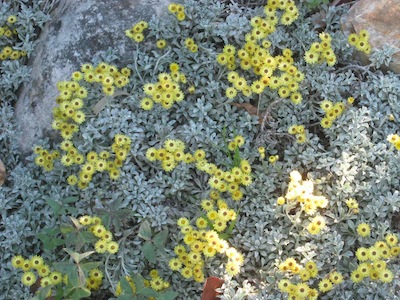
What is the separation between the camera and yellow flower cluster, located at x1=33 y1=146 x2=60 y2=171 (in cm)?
407

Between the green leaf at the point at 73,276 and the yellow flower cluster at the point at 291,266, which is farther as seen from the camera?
the yellow flower cluster at the point at 291,266

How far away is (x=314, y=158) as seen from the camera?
403 cm

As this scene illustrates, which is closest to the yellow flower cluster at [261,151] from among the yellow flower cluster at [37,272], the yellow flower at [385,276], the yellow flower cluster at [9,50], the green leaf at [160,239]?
the green leaf at [160,239]

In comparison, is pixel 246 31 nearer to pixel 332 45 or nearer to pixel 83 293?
pixel 332 45

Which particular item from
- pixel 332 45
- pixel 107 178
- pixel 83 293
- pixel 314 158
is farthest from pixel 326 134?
pixel 83 293

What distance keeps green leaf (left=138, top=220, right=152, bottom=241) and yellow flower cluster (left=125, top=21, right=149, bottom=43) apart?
1.16m

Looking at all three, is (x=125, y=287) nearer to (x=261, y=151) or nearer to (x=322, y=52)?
(x=261, y=151)

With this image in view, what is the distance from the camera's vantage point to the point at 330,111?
4066 mm

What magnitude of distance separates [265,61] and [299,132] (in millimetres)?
471

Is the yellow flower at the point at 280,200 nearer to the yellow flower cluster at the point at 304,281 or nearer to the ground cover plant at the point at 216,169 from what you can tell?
the ground cover plant at the point at 216,169

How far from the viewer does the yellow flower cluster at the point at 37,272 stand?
362cm

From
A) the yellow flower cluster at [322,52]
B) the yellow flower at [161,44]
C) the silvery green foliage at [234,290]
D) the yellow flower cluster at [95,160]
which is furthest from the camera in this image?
the yellow flower at [161,44]

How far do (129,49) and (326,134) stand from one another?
1.31m

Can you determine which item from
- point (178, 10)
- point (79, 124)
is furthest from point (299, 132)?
point (79, 124)
